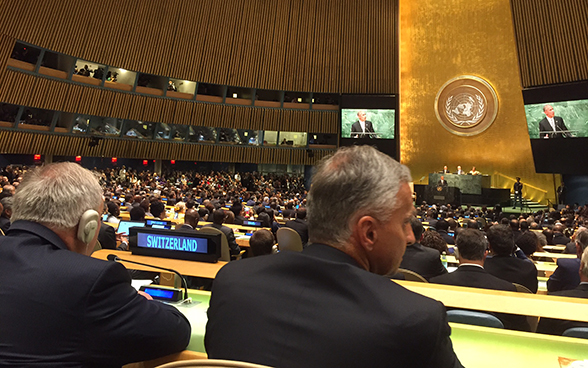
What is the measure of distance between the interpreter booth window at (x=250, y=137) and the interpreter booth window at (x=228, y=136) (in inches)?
9.1

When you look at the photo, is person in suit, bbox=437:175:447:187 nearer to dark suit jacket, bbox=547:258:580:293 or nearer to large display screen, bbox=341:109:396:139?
large display screen, bbox=341:109:396:139

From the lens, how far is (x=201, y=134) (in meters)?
21.6

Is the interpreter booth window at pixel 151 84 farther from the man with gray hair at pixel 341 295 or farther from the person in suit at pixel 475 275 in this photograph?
the man with gray hair at pixel 341 295

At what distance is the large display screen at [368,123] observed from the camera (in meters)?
20.5

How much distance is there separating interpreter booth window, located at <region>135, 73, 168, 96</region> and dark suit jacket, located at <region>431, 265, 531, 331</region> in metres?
19.1

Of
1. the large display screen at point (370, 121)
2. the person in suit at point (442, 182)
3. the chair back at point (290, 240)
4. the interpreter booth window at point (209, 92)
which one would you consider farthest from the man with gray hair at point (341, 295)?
the interpreter booth window at point (209, 92)

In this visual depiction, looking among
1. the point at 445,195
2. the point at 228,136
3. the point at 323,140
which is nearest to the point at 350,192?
the point at 445,195

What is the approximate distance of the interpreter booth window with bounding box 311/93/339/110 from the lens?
74.0 feet

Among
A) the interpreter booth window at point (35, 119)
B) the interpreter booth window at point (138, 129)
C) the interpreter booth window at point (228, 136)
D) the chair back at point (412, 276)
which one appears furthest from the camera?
the interpreter booth window at point (228, 136)

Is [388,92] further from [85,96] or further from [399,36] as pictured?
[85,96]

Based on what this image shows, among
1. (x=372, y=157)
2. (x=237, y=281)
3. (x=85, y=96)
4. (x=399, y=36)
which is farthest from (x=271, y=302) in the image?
(x=399, y=36)

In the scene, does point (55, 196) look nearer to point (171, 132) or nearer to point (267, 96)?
point (171, 132)

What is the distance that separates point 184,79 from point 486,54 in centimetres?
1444

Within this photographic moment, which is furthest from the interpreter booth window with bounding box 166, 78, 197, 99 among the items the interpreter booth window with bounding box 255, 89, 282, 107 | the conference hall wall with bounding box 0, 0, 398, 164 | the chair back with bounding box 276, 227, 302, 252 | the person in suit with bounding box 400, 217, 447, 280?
the person in suit with bounding box 400, 217, 447, 280
